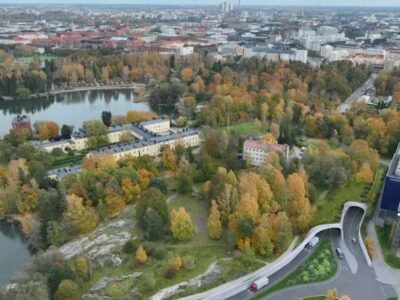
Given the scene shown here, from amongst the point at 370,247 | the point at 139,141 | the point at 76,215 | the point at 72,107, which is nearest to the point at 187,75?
the point at 72,107

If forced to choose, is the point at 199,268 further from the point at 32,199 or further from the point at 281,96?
the point at 281,96

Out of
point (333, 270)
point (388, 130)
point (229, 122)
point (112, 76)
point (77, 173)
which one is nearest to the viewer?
point (333, 270)

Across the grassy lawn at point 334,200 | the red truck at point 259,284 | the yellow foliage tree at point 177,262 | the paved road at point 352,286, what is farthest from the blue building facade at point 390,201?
the yellow foliage tree at point 177,262

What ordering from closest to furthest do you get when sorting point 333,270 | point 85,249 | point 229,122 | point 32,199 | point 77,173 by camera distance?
point 333,270, point 85,249, point 32,199, point 77,173, point 229,122

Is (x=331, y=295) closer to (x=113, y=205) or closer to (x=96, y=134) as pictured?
(x=113, y=205)

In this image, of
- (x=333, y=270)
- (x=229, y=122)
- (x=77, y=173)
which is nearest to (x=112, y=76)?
(x=229, y=122)

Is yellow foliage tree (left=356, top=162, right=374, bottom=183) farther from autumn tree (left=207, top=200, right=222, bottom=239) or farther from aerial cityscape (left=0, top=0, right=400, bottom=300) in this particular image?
autumn tree (left=207, top=200, right=222, bottom=239)

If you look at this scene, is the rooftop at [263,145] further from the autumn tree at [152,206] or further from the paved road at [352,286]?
the paved road at [352,286]
